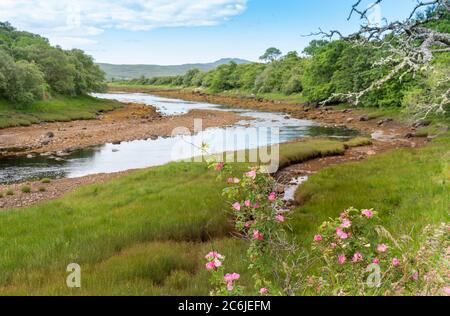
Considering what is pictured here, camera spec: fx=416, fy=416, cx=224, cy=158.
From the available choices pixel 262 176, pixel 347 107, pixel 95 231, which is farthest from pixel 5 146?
pixel 347 107

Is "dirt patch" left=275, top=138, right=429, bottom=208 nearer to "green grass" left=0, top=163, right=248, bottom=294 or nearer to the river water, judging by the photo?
"green grass" left=0, top=163, right=248, bottom=294

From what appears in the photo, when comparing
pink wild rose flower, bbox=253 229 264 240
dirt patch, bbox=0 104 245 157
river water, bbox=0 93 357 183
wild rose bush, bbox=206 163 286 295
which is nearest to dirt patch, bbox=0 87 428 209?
dirt patch, bbox=0 104 245 157

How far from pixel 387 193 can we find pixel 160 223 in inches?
376

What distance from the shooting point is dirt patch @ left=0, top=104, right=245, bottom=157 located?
40.8m

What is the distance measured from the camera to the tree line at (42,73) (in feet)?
194

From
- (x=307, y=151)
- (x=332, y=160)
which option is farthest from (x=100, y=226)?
(x=307, y=151)

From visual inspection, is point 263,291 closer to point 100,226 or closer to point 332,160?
point 100,226

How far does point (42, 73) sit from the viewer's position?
70188 millimetres

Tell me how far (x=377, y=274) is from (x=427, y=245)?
152 centimetres

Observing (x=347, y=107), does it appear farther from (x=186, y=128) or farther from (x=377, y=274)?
(x=377, y=274)

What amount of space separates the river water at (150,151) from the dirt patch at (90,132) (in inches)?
106

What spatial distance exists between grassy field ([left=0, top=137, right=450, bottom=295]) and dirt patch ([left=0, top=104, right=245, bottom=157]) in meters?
21.2

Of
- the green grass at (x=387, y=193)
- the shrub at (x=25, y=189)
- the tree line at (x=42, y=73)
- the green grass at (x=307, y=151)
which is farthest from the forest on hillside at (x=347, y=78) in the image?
the tree line at (x=42, y=73)

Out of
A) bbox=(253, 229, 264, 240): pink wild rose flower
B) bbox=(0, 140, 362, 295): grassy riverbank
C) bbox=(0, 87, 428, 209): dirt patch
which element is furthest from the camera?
bbox=(0, 87, 428, 209): dirt patch
